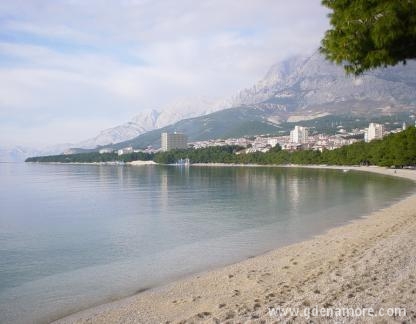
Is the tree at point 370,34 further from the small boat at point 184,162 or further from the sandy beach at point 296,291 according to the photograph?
the small boat at point 184,162

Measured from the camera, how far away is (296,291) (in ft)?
33.1

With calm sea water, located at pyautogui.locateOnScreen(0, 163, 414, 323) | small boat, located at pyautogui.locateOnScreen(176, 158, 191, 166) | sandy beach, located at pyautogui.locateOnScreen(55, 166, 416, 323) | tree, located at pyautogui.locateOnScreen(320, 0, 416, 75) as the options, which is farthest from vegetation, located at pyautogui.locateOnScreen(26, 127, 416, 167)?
tree, located at pyautogui.locateOnScreen(320, 0, 416, 75)

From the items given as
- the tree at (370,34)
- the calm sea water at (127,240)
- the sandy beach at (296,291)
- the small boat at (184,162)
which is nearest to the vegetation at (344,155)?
the small boat at (184,162)

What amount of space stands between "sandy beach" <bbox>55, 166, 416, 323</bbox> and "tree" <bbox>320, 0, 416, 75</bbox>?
17.1ft

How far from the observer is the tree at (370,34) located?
32.3 ft

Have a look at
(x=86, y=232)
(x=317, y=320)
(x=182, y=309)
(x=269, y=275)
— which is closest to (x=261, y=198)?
(x=86, y=232)

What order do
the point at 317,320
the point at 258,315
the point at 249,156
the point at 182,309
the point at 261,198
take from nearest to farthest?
the point at 317,320
the point at 258,315
the point at 182,309
the point at 261,198
the point at 249,156

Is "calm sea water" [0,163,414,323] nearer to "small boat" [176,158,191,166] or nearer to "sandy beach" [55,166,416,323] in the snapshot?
"sandy beach" [55,166,416,323]

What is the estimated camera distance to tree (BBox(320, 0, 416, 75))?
984cm

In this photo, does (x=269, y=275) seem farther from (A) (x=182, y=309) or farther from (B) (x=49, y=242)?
(B) (x=49, y=242)

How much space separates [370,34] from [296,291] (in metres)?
6.22

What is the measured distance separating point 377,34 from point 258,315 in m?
6.68

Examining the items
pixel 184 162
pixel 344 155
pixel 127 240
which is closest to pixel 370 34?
pixel 127 240

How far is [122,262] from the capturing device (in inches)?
659
